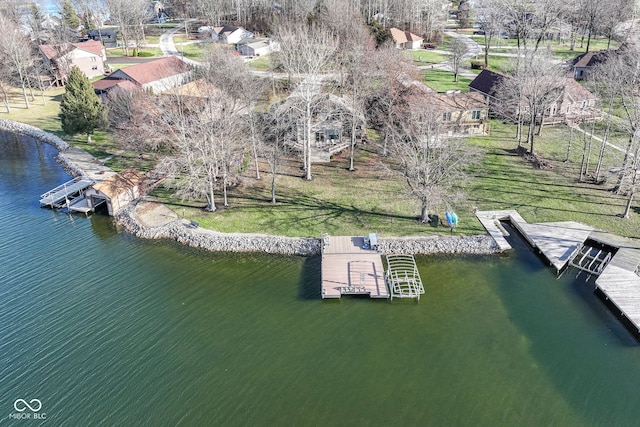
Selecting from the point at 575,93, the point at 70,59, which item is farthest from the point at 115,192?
the point at 575,93

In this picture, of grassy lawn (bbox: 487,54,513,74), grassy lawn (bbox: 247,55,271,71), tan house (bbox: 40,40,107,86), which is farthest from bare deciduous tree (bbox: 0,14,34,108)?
grassy lawn (bbox: 487,54,513,74)

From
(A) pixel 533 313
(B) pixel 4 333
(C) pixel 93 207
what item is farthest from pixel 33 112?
(A) pixel 533 313

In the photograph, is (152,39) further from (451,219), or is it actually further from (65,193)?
(451,219)

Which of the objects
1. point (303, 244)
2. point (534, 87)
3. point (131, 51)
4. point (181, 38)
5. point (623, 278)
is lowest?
point (623, 278)

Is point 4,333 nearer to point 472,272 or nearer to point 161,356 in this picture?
point 161,356

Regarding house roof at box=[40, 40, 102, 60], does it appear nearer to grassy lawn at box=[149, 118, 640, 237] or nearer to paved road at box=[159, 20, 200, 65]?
paved road at box=[159, 20, 200, 65]
